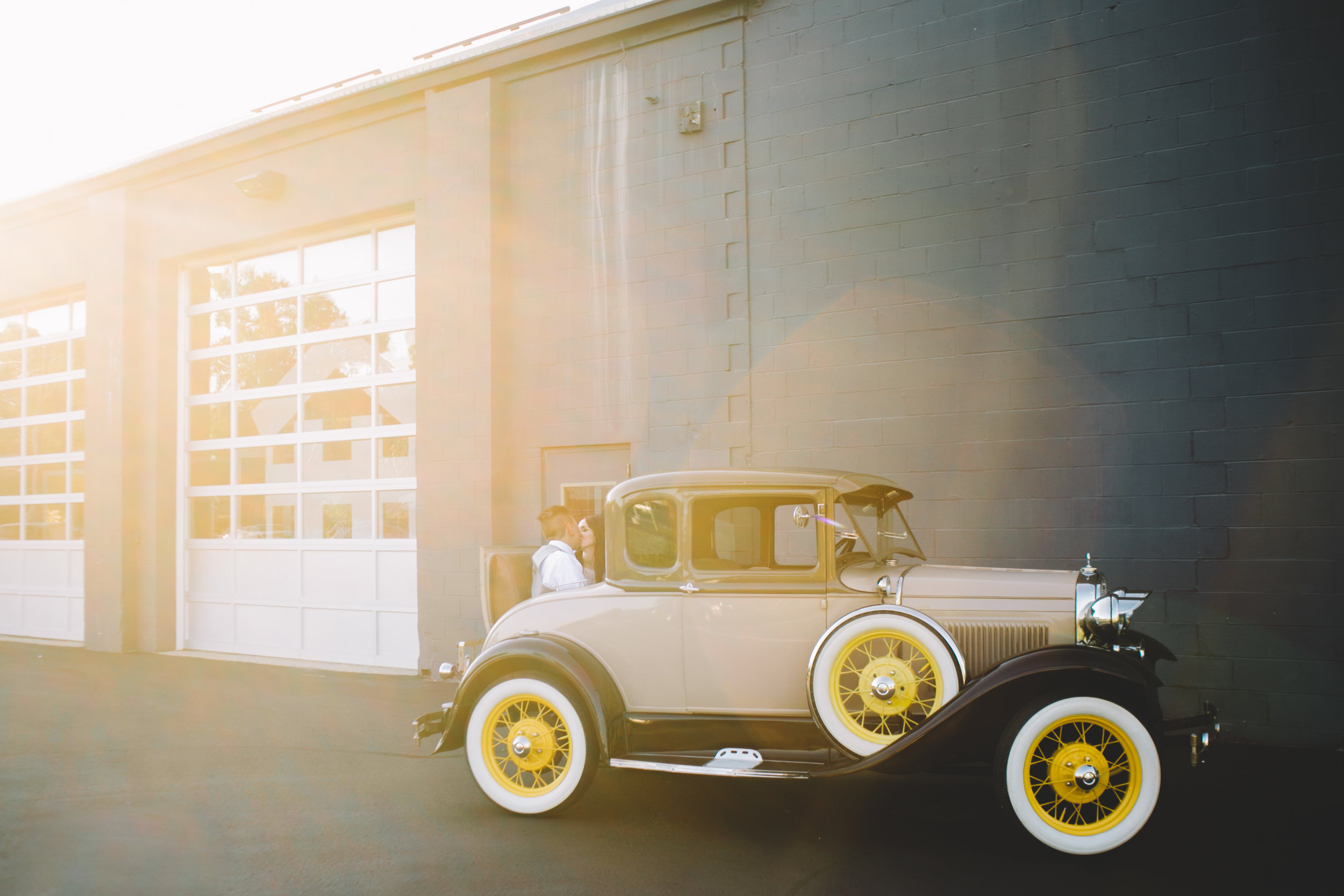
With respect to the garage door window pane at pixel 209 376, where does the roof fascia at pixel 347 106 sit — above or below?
above

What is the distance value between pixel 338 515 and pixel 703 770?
645 centimetres

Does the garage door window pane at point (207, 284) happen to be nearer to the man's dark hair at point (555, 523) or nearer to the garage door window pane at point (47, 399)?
the garage door window pane at point (47, 399)

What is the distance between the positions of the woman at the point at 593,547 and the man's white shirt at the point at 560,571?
0.38 metres

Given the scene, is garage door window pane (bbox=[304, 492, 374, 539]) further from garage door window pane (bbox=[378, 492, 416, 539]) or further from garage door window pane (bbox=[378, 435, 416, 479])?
garage door window pane (bbox=[378, 435, 416, 479])

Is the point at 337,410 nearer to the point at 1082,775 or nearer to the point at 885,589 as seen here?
the point at 885,589

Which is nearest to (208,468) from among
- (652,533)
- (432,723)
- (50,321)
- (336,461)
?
(336,461)

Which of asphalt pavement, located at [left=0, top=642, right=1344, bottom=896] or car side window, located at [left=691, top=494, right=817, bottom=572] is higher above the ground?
car side window, located at [left=691, top=494, right=817, bottom=572]

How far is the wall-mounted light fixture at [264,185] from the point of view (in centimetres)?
909

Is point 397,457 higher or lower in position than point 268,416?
lower

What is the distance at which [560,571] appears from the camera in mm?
4992

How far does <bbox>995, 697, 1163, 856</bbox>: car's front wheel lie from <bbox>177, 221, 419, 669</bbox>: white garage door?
6532mm

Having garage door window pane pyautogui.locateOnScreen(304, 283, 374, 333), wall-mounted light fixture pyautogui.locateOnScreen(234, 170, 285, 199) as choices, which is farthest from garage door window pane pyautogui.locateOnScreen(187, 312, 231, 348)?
wall-mounted light fixture pyautogui.locateOnScreen(234, 170, 285, 199)

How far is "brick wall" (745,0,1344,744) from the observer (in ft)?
18.0

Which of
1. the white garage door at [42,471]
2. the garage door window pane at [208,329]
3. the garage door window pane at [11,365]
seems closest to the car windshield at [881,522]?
the garage door window pane at [208,329]
